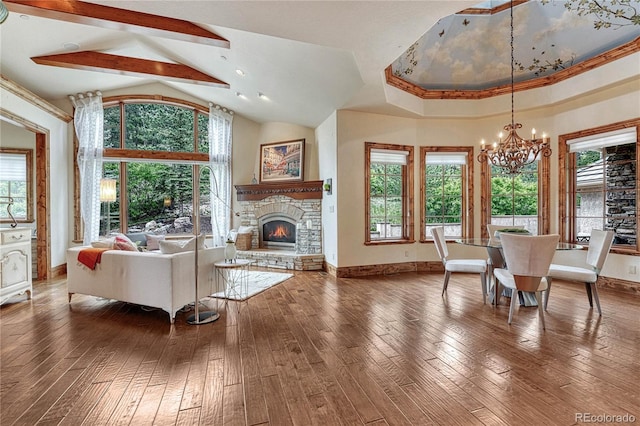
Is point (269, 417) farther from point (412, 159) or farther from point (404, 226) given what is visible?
point (412, 159)

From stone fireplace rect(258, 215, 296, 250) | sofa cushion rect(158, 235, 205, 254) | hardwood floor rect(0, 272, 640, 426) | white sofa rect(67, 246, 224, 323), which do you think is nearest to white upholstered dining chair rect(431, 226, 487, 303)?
hardwood floor rect(0, 272, 640, 426)

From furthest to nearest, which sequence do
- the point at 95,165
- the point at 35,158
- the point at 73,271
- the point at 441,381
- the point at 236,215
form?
the point at 236,215, the point at 95,165, the point at 35,158, the point at 73,271, the point at 441,381

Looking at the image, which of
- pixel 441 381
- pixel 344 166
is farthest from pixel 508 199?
pixel 441 381

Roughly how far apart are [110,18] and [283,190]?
3930mm

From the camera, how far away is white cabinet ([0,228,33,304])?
362cm

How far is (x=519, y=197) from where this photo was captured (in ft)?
18.0

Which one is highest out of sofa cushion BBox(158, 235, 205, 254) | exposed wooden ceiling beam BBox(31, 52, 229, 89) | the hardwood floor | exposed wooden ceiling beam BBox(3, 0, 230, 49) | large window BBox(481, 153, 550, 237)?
exposed wooden ceiling beam BBox(31, 52, 229, 89)

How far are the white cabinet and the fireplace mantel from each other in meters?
3.69

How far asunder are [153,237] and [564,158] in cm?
722

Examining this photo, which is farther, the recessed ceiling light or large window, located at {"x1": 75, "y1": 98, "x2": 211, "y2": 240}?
large window, located at {"x1": 75, "y1": 98, "x2": 211, "y2": 240}

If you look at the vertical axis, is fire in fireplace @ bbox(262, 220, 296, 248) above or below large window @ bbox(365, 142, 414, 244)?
below

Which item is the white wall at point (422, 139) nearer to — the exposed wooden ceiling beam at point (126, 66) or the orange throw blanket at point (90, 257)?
the exposed wooden ceiling beam at point (126, 66)

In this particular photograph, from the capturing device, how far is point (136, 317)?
343 cm

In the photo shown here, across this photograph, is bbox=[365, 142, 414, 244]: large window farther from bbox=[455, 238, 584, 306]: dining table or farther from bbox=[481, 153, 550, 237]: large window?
bbox=[455, 238, 584, 306]: dining table
